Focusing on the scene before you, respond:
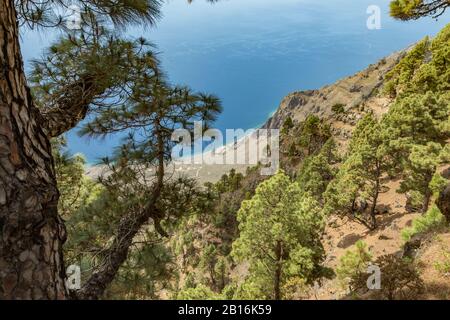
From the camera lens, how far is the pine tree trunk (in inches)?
68.1

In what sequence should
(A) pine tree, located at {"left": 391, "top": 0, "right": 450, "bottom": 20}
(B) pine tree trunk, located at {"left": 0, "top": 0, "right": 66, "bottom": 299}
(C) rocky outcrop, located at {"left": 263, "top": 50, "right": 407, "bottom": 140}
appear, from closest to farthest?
1. (B) pine tree trunk, located at {"left": 0, "top": 0, "right": 66, "bottom": 299}
2. (A) pine tree, located at {"left": 391, "top": 0, "right": 450, "bottom": 20}
3. (C) rocky outcrop, located at {"left": 263, "top": 50, "right": 407, "bottom": 140}

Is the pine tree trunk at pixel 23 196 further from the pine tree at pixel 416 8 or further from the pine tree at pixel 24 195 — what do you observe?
the pine tree at pixel 416 8

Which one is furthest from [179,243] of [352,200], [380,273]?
[380,273]

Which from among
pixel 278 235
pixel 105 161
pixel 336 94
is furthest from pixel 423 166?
pixel 336 94

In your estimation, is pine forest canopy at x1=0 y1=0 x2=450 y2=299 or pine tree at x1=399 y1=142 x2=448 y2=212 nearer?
pine forest canopy at x1=0 y1=0 x2=450 y2=299

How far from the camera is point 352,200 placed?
20.5 m

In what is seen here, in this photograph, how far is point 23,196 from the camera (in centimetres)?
180

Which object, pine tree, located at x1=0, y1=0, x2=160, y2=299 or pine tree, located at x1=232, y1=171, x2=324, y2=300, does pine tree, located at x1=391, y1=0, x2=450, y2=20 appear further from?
pine tree, located at x1=0, y1=0, x2=160, y2=299

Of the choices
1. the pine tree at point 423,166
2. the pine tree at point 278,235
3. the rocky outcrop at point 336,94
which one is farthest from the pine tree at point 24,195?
the rocky outcrop at point 336,94

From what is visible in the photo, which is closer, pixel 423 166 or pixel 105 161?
pixel 105 161

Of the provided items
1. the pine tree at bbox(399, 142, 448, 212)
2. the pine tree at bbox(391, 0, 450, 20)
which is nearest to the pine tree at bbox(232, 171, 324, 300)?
the pine tree at bbox(391, 0, 450, 20)

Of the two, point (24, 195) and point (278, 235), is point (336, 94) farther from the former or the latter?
point (24, 195)

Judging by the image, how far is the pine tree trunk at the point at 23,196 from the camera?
1.73 metres

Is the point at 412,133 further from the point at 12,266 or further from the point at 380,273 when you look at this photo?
the point at 12,266
